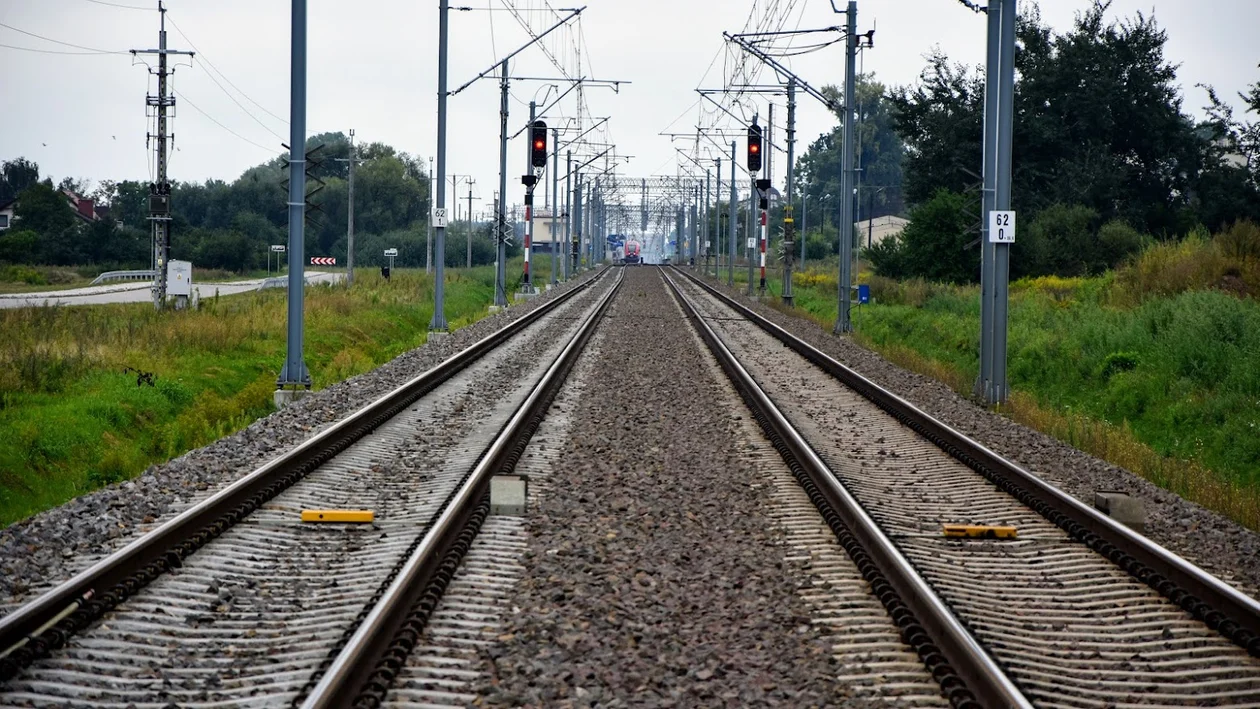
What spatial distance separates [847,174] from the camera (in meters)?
31.4

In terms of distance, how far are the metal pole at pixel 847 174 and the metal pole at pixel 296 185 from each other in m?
15.3

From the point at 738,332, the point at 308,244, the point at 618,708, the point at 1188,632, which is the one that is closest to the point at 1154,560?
the point at 1188,632

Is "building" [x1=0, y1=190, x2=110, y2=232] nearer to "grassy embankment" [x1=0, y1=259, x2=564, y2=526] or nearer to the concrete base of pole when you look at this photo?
"grassy embankment" [x1=0, y1=259, x2=564, y2=526]

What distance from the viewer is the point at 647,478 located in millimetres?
10906

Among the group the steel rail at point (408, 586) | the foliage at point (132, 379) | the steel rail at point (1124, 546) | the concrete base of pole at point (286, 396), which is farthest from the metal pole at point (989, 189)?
the foliage at point (132, 379)

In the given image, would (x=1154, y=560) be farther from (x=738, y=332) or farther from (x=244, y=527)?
(x=738, y=332)

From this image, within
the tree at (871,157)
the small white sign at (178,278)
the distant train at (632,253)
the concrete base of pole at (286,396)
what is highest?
the tree at (871,157)

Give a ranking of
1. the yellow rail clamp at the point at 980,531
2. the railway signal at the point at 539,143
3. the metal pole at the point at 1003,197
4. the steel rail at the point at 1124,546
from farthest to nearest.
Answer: the railway signal at the point at 539,143
the metal pole at the point at 1003,197
the yellow rail clamp at the point at 980,531
the steel rail at the point at 1124,546

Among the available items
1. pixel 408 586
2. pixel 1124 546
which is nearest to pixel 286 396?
pixel 408 586

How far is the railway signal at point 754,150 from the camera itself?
3688 cm

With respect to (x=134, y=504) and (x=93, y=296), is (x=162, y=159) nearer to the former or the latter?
(x=93, y=296)

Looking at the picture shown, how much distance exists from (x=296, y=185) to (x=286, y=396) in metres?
2.79

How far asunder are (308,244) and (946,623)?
4319 inches

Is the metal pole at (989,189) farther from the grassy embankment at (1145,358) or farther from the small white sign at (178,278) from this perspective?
the small white sign at (178,278)
